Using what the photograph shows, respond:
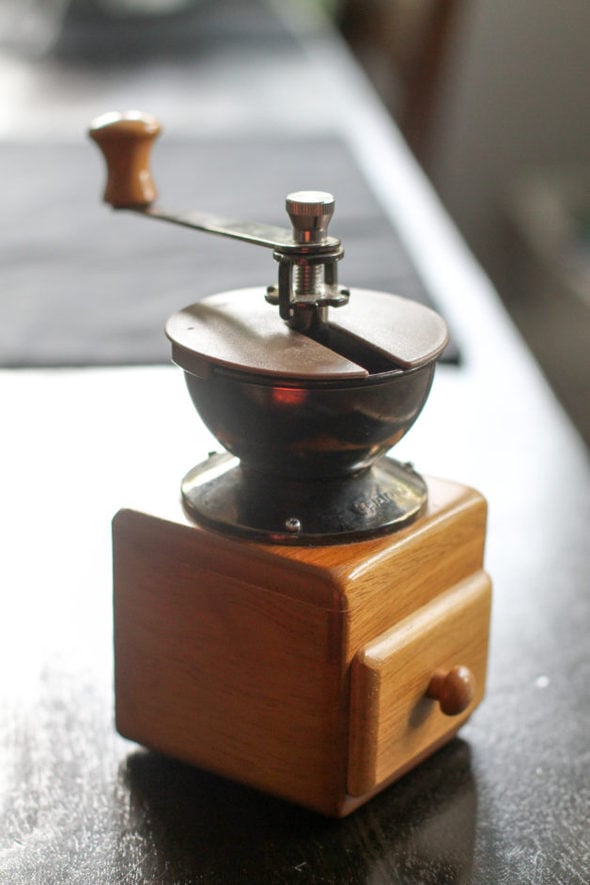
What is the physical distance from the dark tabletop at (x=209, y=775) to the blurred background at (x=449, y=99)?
0.17 m

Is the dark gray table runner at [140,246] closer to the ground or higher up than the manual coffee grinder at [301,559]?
closer to the ground

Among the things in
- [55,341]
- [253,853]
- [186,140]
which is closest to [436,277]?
[55,341]

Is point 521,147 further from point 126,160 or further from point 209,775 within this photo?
point 209,775

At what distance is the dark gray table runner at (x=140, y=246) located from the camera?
4.25 feet

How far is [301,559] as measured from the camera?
25.8 inches

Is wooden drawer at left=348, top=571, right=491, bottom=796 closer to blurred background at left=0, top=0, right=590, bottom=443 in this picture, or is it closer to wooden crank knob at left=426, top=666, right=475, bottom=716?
wooden crank knob at left=426, top=666, right=475, bottom=716

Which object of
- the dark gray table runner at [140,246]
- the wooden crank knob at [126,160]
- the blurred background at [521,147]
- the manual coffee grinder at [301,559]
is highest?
the wooden crank knob at [126,160]

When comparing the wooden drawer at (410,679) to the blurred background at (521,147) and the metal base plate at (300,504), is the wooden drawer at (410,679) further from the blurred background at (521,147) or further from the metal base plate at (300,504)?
the blurred background at (521,147)

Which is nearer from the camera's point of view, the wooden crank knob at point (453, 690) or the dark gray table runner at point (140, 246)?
the wooden crank knob at point (453, 690)

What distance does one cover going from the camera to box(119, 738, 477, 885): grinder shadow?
65 cm

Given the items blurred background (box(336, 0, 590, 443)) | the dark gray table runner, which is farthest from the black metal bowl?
blurred background (box(336, 0, 590, 443))

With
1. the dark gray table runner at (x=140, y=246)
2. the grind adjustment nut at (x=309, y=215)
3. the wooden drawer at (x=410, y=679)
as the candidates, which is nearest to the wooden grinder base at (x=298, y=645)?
the wooden drawer at (x=410, y=679)

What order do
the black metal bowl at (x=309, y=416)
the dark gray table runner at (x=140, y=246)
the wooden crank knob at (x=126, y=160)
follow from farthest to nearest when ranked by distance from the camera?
the dark gray table runner at (x=140, y=246) < the wooden crank knob at (x=126, y=160) < the black metal bowl at (x=309, y=416)

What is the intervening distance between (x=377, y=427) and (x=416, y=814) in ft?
0.71
